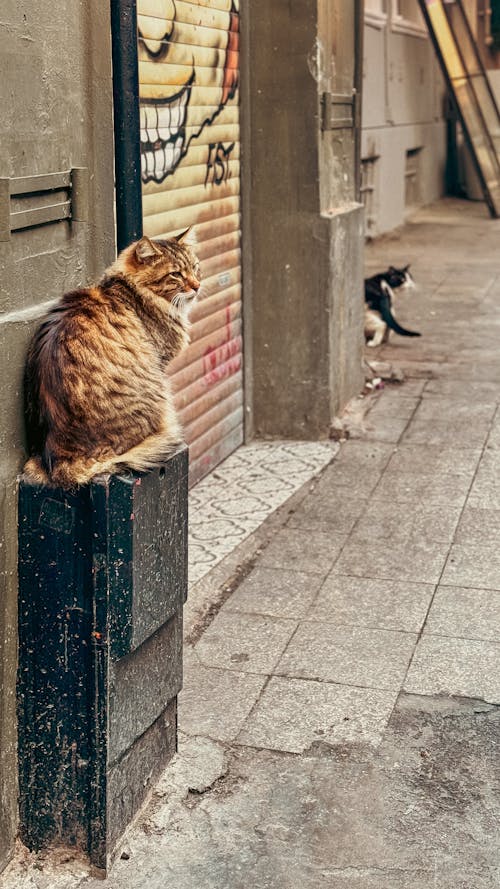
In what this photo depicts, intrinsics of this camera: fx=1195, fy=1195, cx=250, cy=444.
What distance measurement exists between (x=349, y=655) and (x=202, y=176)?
11.4ft

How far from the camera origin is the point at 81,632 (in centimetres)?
367

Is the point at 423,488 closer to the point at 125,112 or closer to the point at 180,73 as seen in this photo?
the point at 180,73

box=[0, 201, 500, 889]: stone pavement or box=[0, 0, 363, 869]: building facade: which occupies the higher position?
box=[0, 0, 363, 869]: building facade

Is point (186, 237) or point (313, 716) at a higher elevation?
point (186, 237)

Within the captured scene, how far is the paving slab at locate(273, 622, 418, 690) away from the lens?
5047 millimetres

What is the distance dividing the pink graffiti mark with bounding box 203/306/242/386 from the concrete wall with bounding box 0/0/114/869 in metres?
3.65

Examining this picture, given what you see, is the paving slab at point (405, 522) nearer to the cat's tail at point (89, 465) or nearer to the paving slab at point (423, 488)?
the paving slab at point (423, 488)

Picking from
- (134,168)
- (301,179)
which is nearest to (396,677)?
(134,168)

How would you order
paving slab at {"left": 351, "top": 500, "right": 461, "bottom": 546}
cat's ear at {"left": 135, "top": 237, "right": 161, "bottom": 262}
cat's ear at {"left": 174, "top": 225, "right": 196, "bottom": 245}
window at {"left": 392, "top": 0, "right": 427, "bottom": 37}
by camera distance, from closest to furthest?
cat's ear at {"left": 135, "top": 237, "right": 161, "bottom": 262} → cat's ear at {"left": 174, "top": 225, "right": 196, "bottom": 245} → paving slab at {"left": 351, "top": 500, "right": 461, "bottom": 546} → window at {"left": 392, "top": 0, "right": 427, "bottom": 37}

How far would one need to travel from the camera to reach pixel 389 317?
447 inches

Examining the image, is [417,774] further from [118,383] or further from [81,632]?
[118,383]

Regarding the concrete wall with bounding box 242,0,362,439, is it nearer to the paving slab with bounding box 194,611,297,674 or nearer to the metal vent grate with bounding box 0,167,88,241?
the paving slab with bounding box 194,611,297,674

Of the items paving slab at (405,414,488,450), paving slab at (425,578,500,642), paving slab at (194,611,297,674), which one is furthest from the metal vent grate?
paving slab at (405,414,488,450)

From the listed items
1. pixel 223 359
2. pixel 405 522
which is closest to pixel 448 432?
pixel 223 359
